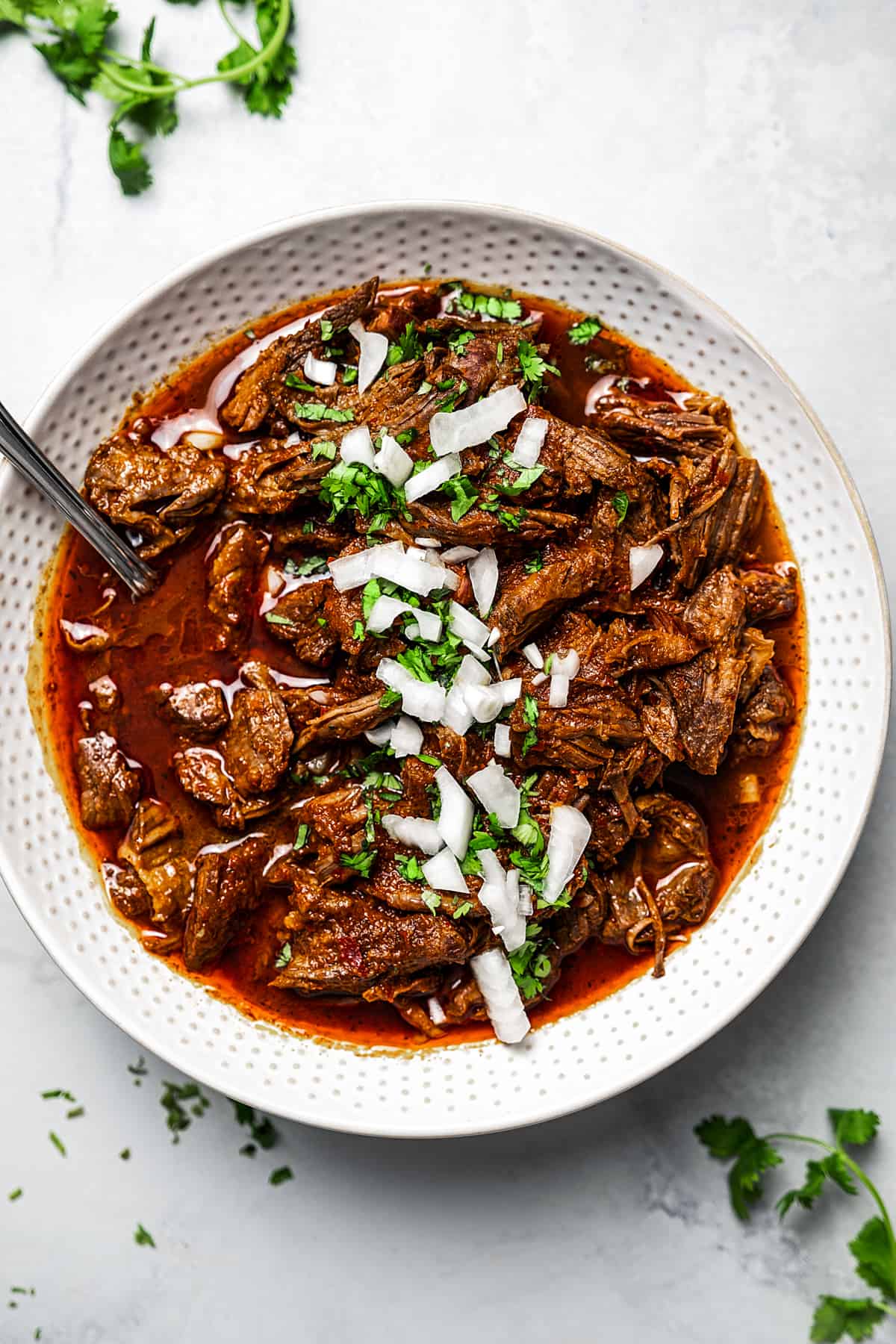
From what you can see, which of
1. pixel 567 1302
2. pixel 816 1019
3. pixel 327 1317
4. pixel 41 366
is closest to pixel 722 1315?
pixel 567 1302

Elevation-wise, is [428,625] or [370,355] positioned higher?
[370,355]

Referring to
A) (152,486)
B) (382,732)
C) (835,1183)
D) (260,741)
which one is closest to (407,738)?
(382,732)

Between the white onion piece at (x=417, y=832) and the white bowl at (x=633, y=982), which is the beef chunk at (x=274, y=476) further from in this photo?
the white onion piece at (x=417, y=832)

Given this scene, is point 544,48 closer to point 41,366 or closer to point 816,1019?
point 41,366

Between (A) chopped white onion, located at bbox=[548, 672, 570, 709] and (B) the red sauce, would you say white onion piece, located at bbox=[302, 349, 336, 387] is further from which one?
(A) chopped white onion, located at bbox=[548, 672, 570, 709]

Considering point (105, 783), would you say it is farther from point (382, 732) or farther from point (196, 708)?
point (382, 732)
